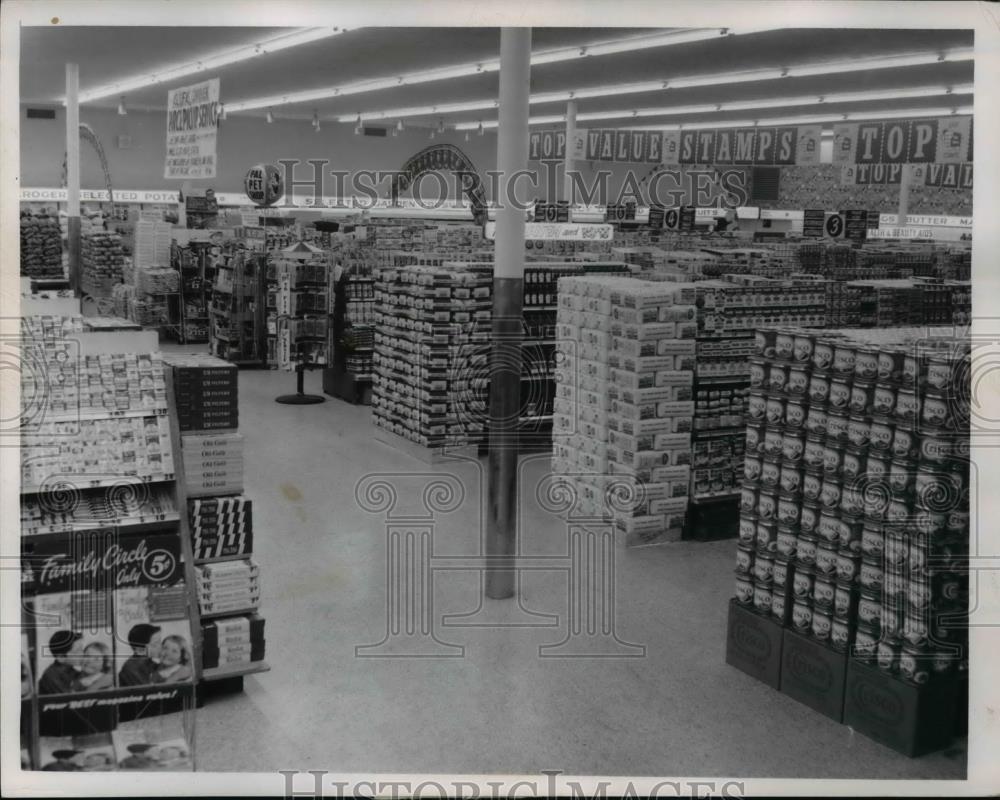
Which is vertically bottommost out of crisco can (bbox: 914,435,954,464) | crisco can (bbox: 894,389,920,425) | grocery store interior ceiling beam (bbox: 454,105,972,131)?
crisco can (bbox: 914,435,954,464)

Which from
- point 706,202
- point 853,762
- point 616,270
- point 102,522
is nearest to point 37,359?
point 102,522

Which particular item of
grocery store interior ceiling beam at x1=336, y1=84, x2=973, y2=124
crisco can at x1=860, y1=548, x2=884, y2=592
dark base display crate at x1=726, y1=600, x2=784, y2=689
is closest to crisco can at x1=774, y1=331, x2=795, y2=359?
crisco can at x1=860, y1=548, x2=884, y2=592

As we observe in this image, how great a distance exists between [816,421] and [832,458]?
0.64ft

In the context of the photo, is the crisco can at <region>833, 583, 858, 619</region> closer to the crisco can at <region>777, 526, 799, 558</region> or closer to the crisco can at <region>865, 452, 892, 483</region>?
the crisco can at <region>777, 526, 799, 558</region>

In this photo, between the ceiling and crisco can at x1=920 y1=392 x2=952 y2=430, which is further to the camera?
the ceiling

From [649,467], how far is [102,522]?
12.8ft

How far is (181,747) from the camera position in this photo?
12.6ft

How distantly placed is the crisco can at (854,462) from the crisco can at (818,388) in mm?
280

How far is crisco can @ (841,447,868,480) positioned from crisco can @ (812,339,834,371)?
1.32ft

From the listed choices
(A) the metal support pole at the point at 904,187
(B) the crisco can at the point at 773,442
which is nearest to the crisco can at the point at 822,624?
(B) the crisco can at the point at 773,442

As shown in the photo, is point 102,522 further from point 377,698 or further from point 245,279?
point 245,279

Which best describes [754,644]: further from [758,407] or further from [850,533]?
[758,407]

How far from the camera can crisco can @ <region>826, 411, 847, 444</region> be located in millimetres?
4727

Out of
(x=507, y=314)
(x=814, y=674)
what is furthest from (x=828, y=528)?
(x=507, y=314)
